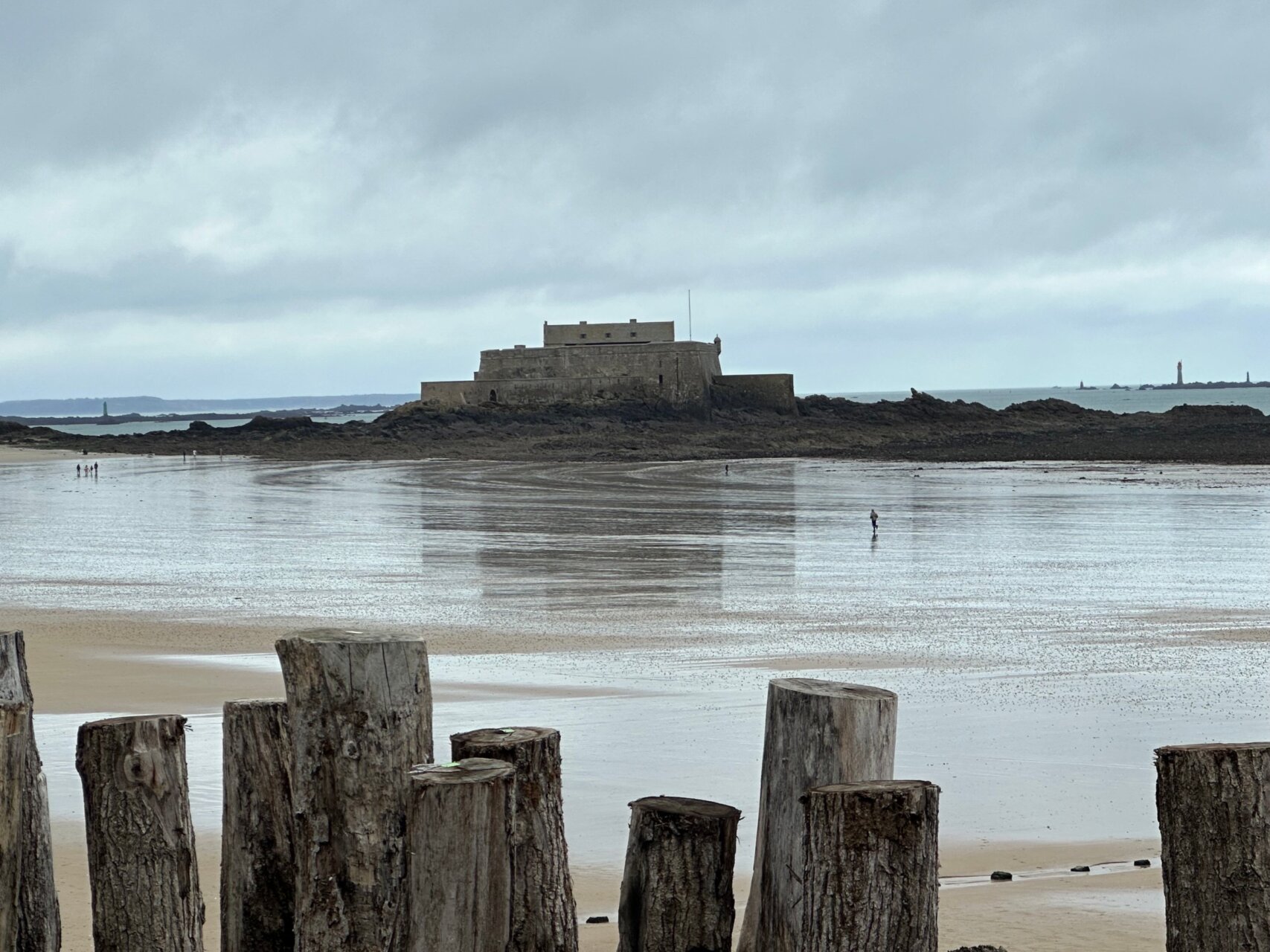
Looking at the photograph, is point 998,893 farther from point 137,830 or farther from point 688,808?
point 137,830

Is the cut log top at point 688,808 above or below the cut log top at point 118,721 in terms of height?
below

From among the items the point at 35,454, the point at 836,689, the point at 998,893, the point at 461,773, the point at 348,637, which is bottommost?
the point at 998,893

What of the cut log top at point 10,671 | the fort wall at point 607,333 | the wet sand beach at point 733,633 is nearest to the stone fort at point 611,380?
the fort wall at point 607,333

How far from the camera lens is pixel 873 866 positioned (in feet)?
11.2

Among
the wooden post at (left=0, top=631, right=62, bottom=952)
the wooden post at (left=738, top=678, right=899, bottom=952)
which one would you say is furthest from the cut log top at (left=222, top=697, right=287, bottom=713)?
A: the wooden post at (left=738, top=678, right=899, bottom=952)

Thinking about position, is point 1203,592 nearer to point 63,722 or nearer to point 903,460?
point 63,722

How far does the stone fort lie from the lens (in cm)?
6569

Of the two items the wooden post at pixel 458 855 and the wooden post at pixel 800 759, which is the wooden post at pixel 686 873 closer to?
the wooden post at pixel 800 759

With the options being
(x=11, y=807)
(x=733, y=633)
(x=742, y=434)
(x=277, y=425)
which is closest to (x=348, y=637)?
(x=11, y=807)

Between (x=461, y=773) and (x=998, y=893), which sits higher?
(x=461, y=773)

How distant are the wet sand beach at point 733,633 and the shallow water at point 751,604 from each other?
1.8 inches

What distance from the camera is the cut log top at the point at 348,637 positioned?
377 centimetres

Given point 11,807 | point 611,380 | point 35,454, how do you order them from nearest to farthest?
1. point 11,807
2. point 35,454
3. point 611,380

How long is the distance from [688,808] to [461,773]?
2.38 ft
